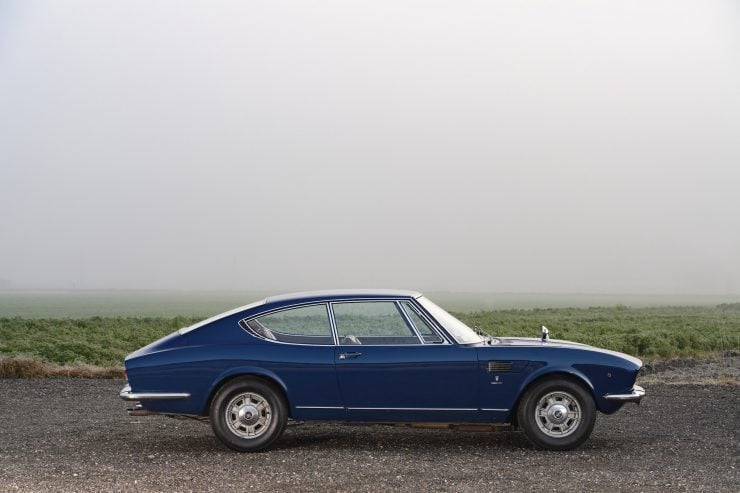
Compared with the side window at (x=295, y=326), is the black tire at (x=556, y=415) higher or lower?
lower

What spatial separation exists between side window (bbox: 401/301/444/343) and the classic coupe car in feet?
0.03

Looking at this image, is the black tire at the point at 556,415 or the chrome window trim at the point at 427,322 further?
the chrome window trim at the point at 427,322

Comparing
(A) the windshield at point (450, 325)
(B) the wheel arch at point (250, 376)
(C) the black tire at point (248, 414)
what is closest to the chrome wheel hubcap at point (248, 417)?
(C) the black tire at point (248, 414)

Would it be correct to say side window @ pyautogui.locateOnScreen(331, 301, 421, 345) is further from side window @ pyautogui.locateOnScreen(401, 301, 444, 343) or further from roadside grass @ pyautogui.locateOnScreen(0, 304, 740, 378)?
roadside grass @ pyautogui.locateOnScreen(0, 304, 740, 378)

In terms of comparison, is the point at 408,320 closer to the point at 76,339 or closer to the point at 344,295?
the point at 344,295

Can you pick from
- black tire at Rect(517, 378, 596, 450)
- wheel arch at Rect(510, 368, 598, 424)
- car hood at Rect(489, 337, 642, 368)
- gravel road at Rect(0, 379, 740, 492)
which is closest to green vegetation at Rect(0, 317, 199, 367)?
gravel road at Rect(0, 379, 740, 492)

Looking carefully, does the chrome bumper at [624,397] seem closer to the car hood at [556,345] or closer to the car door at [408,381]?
the car hood at [556,345]

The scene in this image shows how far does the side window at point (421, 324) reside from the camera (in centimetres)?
901

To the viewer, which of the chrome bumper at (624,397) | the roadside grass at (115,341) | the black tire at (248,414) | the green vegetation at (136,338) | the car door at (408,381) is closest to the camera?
the black tire at (248,414)

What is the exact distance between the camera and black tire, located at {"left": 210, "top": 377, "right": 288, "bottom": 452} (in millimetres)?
8758

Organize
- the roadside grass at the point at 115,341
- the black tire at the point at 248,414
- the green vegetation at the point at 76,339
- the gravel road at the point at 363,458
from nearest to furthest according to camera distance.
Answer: the gravel road at the point at 363,458, the black tire at the point at 248,414, the roadside grass at the point at 115,341, the green vegetation at the point at 76,339

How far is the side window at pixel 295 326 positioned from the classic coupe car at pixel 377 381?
37mm

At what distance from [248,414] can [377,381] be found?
1.33m

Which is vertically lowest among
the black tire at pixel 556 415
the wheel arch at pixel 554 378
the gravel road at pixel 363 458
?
the gravel road at pixel 363 458
